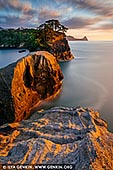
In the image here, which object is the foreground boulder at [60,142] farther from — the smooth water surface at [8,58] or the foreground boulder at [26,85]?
the smooth water surface at [8,58]

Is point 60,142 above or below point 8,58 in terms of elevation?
above

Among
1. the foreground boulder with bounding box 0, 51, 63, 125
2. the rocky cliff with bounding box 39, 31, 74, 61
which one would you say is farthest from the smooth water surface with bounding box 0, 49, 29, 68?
the foreground boulder with bounding box 0, 51, 63, 125

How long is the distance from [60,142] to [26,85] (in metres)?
8.36

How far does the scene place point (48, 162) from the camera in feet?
28.8

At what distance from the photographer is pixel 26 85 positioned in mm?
18062

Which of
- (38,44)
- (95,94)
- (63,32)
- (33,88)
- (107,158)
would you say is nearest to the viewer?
(107,158)

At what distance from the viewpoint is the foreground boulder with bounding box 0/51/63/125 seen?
48.7 feet

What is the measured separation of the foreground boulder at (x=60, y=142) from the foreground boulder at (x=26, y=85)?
199 centimetres

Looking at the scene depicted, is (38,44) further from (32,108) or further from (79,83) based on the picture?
(32,108)

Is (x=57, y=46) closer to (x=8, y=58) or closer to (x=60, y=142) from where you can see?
(x=8, y=58)

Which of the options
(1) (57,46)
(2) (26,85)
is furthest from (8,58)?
(2) (26,85)

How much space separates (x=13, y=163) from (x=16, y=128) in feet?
12.9

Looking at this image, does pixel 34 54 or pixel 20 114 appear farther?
pixel 34 54

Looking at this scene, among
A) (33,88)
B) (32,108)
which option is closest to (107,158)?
(32,108)
